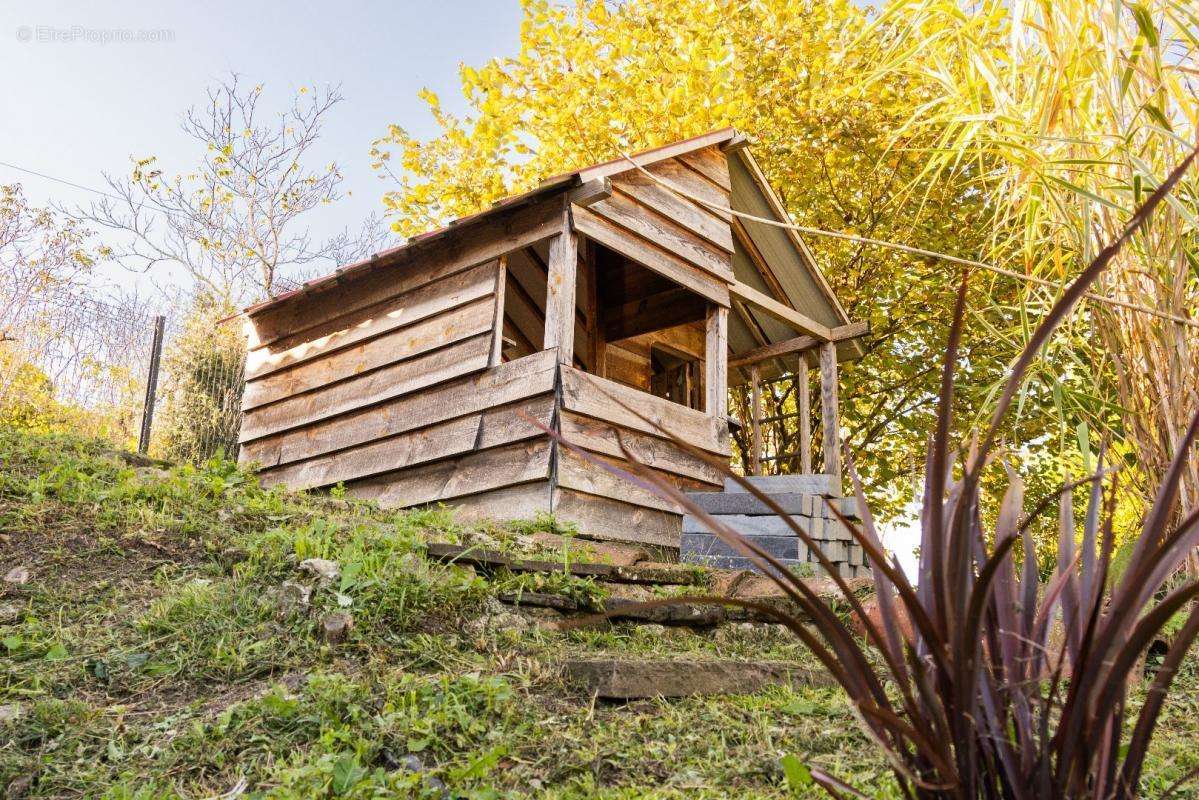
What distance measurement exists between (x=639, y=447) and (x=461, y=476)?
140cm

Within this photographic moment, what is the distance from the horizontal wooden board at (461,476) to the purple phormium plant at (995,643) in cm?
483

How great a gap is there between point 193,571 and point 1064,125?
3.37 m

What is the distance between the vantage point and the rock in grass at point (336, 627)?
2.74m

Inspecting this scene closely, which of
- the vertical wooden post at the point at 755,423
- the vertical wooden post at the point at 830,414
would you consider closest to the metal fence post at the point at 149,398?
the vertical wooden post at the point at 755,423

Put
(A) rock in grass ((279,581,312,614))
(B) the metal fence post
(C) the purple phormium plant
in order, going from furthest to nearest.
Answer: (B) the metal fence post, (A) rock in grass ((279,581,312,614)), (C) the purple phormium plant

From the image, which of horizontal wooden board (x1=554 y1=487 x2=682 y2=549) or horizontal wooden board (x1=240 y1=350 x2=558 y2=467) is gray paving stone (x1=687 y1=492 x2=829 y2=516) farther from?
horizontal wooden board (x1=240 y1=350 x2=558 y2=467)

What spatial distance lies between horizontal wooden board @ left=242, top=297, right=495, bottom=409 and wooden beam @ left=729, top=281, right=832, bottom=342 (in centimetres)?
252

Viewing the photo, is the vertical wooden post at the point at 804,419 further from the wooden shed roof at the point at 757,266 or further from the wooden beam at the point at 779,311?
the wooden shed roof at the point at 757,266

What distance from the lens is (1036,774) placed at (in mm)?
1119

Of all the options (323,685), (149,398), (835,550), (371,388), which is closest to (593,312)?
(371,388)

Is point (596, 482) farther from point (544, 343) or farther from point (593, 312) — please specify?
point (593, 312)

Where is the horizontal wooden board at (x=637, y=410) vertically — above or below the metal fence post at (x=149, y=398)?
below

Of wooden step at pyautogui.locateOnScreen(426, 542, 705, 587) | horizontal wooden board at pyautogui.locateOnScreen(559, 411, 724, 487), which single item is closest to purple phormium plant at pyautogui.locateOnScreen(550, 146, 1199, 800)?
wooden step at pyautogui.locateOnScreen(426, 542, 705, 587)

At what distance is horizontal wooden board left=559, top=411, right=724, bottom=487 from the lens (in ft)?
19.9
